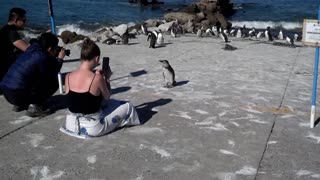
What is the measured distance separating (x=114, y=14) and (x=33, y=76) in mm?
35641

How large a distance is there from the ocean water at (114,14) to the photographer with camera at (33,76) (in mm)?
23219

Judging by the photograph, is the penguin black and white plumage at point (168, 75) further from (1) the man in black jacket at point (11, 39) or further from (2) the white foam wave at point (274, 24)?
(2) the white foam wave at point (274, 24)

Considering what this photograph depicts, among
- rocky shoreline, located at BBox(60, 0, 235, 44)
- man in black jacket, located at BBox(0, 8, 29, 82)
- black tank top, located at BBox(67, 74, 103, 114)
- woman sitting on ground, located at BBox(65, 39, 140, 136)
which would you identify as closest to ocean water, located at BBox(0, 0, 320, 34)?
rocky shoreline, located at BBox(60, 0, 235, 44)

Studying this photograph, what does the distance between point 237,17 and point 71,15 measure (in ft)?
56.9

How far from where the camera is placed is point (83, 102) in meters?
4.65

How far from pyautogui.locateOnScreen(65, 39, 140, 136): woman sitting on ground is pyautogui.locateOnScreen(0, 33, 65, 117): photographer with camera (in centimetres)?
85

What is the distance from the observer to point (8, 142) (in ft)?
16.1

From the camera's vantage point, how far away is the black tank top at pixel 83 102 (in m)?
4.64

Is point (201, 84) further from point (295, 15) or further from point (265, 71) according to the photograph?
point (295, 15)

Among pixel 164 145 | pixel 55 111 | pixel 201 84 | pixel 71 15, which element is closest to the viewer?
pixel 164 145

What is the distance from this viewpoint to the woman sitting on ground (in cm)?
463

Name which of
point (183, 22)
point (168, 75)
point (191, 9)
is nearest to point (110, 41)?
point (168, 75)

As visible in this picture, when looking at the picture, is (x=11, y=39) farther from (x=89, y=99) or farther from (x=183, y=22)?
(x=183, y=22)

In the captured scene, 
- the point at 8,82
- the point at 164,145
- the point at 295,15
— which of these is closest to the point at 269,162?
the point at 164,145
